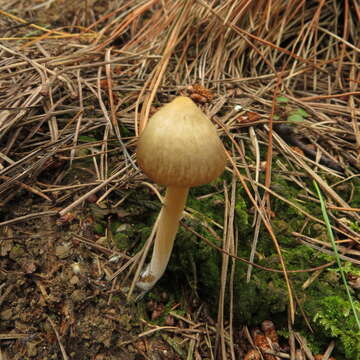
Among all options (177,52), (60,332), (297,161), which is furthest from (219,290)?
(177,52)

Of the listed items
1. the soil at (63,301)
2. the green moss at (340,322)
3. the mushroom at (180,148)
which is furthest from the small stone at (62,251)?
the green moss at (340,322)

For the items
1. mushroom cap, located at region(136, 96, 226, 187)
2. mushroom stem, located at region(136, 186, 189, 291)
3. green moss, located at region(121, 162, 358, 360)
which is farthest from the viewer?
green moss, located at region(121, 162, 358, 360)

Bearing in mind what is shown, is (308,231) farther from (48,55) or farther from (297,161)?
(48,55)

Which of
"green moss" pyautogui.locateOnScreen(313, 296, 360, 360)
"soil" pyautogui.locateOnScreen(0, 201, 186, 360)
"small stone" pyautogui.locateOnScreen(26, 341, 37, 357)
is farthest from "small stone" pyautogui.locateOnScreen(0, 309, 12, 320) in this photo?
"green moss" pyautogui.locateOnScreen(313, 296, 360, 360)

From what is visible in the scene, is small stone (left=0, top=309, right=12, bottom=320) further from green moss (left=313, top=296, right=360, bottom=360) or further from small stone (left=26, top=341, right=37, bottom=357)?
green moss (left=313, top=296, right=360, bottom=360)

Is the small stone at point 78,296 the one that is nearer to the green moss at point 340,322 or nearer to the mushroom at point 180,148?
the mushroom at point 180,148

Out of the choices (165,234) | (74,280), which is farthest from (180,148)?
(74,280)

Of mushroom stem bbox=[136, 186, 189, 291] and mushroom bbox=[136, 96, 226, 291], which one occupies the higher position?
mushroom bbox=[136, 96, 226, 291]

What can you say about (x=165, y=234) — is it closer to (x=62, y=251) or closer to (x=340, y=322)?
(x=62, y=251)
